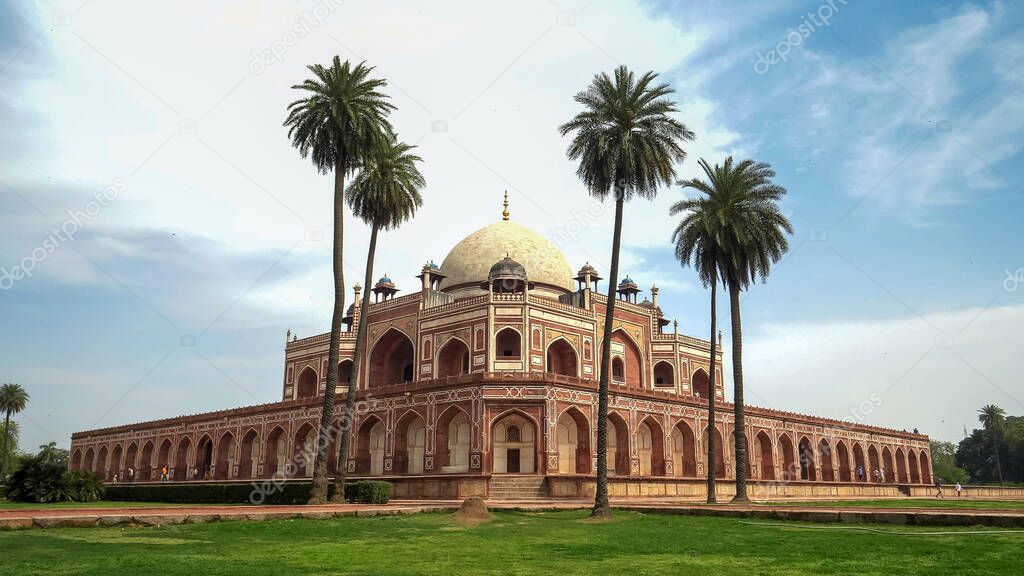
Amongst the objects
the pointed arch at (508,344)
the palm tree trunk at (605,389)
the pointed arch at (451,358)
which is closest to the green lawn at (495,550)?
the palm tree trunk at (605,389)

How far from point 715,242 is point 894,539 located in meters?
19.2

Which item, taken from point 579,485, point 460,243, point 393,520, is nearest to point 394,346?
point 460,243

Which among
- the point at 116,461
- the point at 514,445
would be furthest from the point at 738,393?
the point at 116,461

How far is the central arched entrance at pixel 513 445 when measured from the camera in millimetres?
40125

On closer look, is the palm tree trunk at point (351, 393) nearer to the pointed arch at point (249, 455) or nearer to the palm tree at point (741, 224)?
the palm tree at point (741, 224)

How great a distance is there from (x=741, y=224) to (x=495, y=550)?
2211 centimetres

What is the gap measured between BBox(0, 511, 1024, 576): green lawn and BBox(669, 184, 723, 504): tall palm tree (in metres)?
14.5

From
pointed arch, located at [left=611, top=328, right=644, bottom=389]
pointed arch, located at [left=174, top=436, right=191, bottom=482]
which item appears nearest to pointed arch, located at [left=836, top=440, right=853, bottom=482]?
pointed arch, located at [left=611, top=328, right=644, bottom=389]

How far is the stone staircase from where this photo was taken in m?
35.2

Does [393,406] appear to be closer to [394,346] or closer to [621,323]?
[394,346]

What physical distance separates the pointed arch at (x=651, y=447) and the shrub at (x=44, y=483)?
28095 millimetres

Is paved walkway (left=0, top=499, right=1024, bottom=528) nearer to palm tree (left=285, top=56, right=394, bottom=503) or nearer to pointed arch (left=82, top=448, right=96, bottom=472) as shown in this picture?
palm tree (left=285, top=56, right=394, bottom=503)

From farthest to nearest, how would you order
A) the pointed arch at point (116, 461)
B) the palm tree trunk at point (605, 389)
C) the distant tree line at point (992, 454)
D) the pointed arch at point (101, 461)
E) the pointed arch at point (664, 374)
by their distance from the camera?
the distant tree line at point (992, 454), the pointed arch at point (101, 461), the pointed arch at point (116, 461), the pointed arch at point (664, 374), the palm tree trunk at point (605, 389)

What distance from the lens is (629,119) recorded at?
1046 inches
